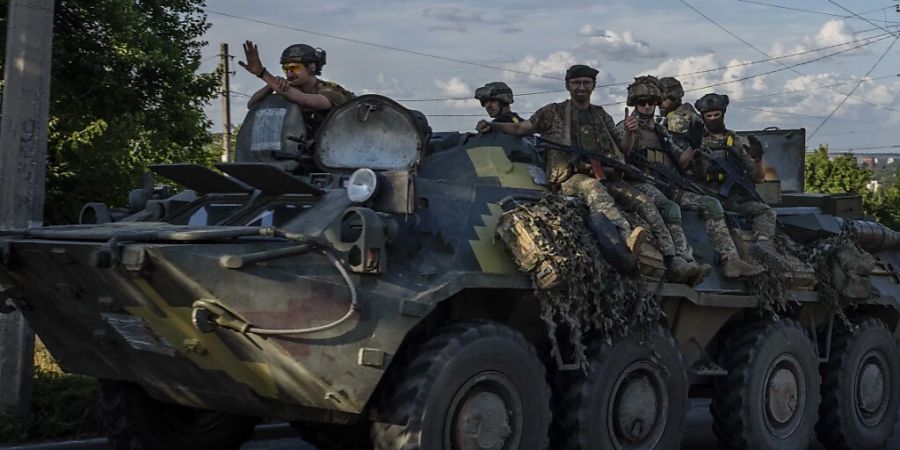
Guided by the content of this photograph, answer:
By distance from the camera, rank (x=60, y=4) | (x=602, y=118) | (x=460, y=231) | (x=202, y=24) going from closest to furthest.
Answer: (x=460, y=231) < (x=602, y=118) < (x=60, y=4) < (x=202, y=24)

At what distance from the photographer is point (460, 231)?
789 cm

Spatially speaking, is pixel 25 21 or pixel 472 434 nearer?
pixel 472 434

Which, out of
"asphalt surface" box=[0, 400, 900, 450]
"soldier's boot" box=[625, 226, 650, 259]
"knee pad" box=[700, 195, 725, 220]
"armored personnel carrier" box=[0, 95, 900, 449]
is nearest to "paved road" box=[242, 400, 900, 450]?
"asphalt surface" box=[0, 400, 900, 450]

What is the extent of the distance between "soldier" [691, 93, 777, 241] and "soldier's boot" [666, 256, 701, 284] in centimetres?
155

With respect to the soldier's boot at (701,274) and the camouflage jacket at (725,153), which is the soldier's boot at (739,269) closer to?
the soldier's boot at (701,274)

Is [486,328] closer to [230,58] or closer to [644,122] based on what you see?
[644,122]

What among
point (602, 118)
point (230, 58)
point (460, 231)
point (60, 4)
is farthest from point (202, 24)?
point (230, 58)

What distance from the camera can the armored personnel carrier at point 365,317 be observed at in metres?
7.07

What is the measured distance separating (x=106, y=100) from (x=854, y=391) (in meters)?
9.83

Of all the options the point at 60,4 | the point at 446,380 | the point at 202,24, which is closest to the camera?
the point at 446,380

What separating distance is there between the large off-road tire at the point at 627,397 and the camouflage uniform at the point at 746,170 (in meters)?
2.05

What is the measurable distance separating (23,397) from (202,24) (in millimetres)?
9557

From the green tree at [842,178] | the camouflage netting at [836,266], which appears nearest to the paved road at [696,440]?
the camouflage netting at [836,266]

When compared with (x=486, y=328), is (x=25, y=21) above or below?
above
